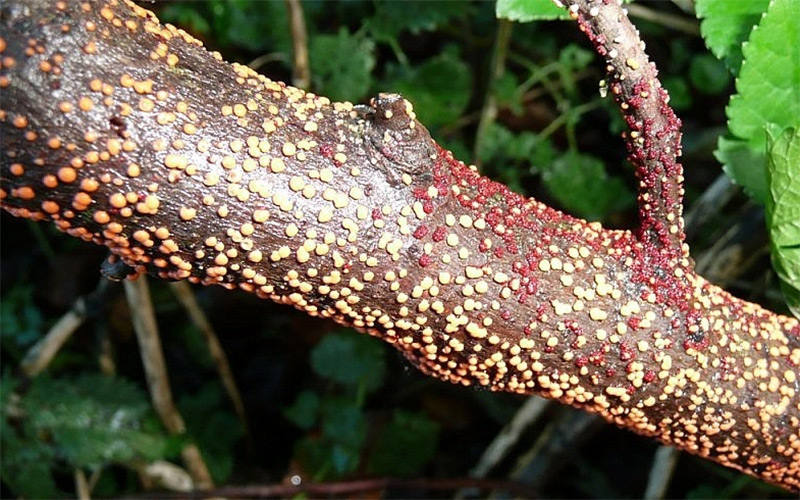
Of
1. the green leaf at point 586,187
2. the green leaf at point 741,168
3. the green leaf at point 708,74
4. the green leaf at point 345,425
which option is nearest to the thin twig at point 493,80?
the green leaf at point 586,187

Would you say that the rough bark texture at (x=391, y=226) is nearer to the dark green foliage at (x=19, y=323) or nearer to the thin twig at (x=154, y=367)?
the thin twig at (x=154, y=367)

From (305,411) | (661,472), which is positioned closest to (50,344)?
(305,411)

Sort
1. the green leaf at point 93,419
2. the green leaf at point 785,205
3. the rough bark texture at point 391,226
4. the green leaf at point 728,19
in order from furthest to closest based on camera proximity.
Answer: the green leaf at point 93,419 → the green leaf at point 728,19 → the green leaf at point 785,205 → the rough bark texture at point 391,226

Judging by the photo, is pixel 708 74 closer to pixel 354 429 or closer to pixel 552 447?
pixel 552 447

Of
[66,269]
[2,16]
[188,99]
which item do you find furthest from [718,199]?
[66,269]

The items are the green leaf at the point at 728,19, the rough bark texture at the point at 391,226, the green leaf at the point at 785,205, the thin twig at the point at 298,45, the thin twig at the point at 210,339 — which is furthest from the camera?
the thin twig at the point at 210,339

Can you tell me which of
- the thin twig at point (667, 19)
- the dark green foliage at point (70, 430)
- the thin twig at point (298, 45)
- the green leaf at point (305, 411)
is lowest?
the dark green foliage at point (70, 430)
